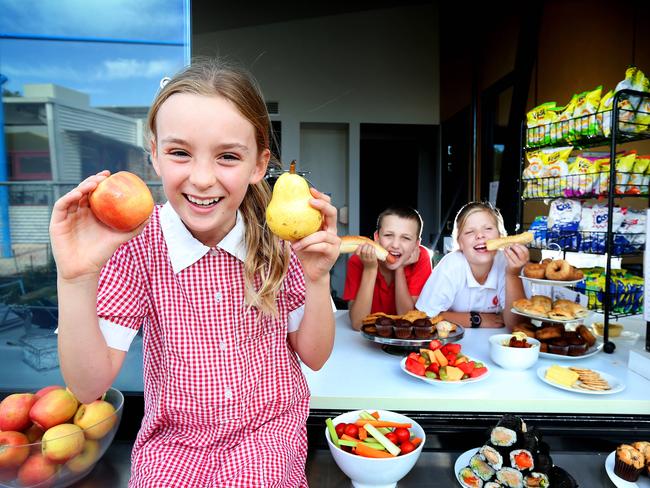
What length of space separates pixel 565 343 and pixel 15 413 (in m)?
1.91

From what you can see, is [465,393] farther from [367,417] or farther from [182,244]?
[182,244]

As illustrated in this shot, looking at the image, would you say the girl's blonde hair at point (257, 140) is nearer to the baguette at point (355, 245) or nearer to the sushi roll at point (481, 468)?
the sushi roll at point (481, 468)

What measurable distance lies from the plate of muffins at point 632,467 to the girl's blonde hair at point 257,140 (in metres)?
1.10

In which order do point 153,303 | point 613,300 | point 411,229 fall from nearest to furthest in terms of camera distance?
point 153,303 < point 613,300 < point 411,229

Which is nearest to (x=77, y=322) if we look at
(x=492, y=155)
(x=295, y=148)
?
(x=492, y=155)

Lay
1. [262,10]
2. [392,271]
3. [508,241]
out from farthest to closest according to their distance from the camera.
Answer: [262,10] → [392,271] → [508,241]

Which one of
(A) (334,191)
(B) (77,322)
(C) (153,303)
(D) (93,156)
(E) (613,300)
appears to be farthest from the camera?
(A) (334,191)

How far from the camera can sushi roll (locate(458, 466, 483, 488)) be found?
4.13 ft

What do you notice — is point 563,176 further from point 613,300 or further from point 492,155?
point 492,155

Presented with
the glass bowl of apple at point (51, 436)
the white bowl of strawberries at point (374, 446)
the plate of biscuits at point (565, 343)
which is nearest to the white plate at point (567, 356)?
the plate of biscuits at point (565, 343)

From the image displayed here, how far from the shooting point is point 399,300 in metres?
2.74

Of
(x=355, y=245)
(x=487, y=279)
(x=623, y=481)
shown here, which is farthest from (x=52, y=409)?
(x=487, y=279)

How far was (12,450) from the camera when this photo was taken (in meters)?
1.11

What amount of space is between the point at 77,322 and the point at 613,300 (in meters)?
2.21
